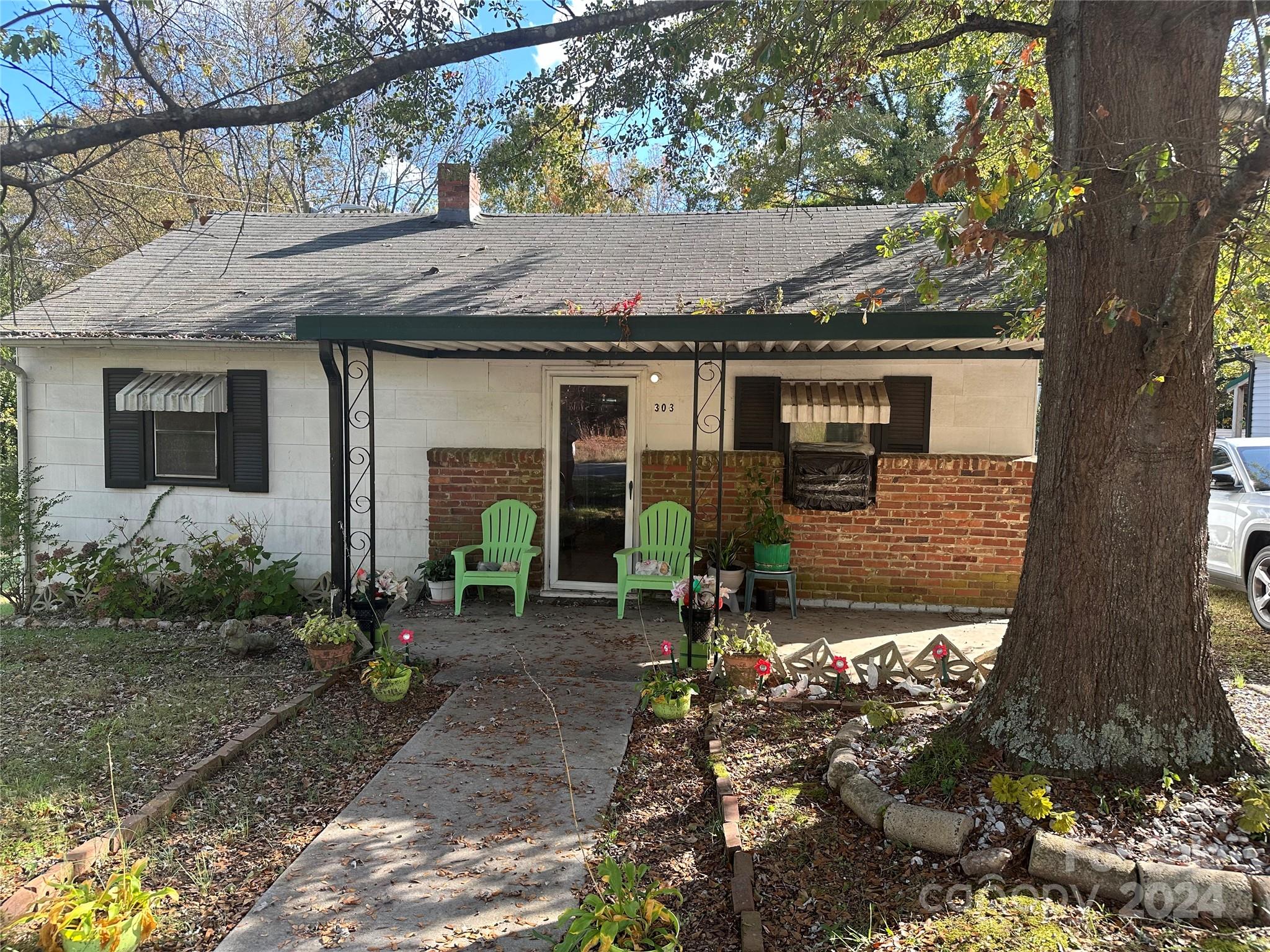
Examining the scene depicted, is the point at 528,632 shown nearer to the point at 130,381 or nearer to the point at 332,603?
the point at 332,603

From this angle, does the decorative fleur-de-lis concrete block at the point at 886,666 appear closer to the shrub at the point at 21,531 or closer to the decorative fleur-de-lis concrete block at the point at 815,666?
the decorative fleur-de-lis concrete block at the point at 815,666

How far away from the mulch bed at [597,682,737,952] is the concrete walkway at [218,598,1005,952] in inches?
4.4

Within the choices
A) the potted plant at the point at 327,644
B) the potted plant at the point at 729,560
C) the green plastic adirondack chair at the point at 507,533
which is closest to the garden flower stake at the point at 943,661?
the potted plant at the point at 729,560

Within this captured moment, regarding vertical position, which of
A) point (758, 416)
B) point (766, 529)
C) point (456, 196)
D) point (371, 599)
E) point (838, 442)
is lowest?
point (371, 599)

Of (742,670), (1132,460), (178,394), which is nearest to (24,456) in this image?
(178,394)

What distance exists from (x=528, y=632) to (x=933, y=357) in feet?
13.3

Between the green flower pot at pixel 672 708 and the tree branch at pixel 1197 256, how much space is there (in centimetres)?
291

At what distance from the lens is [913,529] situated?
7.19 metres

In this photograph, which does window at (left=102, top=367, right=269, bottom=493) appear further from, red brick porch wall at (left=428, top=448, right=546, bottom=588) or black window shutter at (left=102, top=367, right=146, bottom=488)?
red brick porch wall at (left=428, top=448, right=546, bottom=588)

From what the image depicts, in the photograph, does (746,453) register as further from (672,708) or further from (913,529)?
(672,708)

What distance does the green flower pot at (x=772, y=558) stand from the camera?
6996mm

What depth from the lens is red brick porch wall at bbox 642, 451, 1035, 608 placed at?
7.08 metres

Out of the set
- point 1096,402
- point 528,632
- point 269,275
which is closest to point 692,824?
point 1096,402

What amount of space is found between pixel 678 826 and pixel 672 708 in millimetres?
1169
